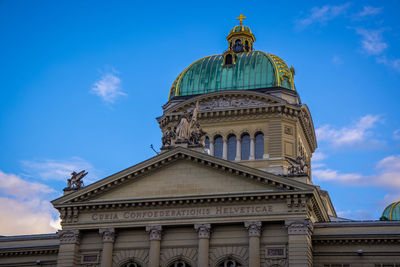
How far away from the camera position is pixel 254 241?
39.6 metres

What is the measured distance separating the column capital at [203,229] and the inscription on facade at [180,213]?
2.46ft

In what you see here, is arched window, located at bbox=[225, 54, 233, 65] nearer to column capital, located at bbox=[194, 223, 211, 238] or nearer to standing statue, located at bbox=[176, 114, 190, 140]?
standing statue, located at bbox=[176, 114, 190, 140]

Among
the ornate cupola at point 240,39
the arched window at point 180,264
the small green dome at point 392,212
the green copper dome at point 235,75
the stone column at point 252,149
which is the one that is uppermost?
the ornate cupola at point 240,39

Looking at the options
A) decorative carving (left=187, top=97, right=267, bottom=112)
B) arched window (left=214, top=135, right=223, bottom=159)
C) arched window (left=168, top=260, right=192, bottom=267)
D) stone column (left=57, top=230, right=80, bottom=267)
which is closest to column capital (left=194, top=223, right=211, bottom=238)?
arched window (left=168, top=260, right=192, bottom=267)

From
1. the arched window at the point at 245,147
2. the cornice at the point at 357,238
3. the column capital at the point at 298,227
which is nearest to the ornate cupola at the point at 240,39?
the arched window at the point at 245,147

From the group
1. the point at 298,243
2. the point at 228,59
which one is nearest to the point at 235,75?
the point at 228,59

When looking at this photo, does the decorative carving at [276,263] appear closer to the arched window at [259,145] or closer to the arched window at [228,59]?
the arched window at [259,145]

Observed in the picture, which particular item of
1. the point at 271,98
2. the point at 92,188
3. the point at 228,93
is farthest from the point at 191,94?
the point at 92,188

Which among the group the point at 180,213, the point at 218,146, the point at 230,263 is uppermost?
the point at 218,146

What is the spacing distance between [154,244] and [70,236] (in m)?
6.36

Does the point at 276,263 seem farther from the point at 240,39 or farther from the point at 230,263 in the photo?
the point at 240,39

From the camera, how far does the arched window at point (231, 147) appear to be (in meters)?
53.9

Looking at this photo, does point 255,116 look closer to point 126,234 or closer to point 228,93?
point 228,93

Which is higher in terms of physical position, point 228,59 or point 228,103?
point 228,59
